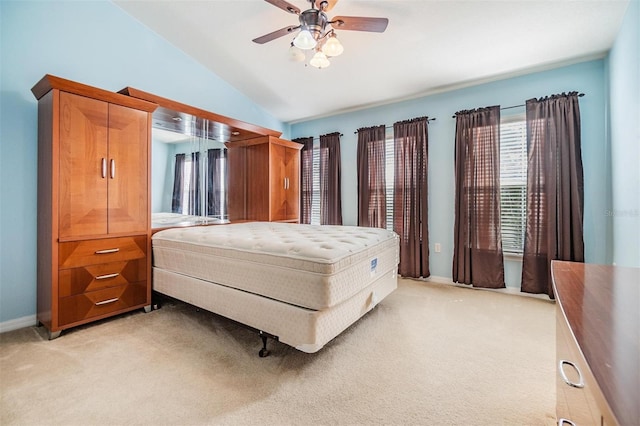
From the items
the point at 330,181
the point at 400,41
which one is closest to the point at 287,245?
the point at 400,41

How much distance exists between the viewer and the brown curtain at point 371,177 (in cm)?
400

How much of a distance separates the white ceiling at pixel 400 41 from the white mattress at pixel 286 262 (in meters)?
1.91

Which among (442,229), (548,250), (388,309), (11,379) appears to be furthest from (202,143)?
(548,250)

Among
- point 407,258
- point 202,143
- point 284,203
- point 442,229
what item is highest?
point 202,143

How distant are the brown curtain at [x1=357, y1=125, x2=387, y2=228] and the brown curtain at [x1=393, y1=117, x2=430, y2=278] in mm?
206

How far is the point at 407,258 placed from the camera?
12.4 feet

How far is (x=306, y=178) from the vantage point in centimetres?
479

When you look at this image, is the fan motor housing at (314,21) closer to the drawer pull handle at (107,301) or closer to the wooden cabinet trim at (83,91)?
the wooden cabinet trim at (83,91)

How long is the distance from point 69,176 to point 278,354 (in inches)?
80.1

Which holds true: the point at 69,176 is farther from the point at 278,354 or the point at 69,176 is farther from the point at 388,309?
the point at 388,309

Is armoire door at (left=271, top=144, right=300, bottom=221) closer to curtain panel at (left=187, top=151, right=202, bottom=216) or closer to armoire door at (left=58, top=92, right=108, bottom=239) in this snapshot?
curtain panel at (left=187, top=151, right=202, bottom=216)

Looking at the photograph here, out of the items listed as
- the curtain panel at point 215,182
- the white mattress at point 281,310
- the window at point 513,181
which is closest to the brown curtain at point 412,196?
the window at point 513,181

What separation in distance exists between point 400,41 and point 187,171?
107 inches

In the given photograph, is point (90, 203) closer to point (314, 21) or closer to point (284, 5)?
point (284, 5)
